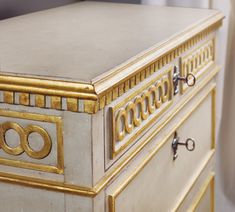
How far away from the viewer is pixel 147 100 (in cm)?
96

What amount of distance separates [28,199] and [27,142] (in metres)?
0.09

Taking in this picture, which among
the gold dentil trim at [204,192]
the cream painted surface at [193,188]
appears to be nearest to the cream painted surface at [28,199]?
the cream painted surface at [193,188]

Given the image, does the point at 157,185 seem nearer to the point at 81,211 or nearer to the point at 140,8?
the point at 81,211

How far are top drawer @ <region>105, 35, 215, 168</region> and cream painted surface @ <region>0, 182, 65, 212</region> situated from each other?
8 centimetres

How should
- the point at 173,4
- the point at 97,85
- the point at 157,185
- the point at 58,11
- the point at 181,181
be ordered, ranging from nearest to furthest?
1. the point at 97,85
2. the point at 157,185
3. the point at 181,181
4. the point at 58,11
5. the point at 173,4

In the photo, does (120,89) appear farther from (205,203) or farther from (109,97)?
(205,203)

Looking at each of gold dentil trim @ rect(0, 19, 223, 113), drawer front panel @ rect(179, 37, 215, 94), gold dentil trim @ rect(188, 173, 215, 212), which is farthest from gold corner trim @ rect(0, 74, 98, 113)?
gold dentil trim @ rect(188, 173, 215, 212)

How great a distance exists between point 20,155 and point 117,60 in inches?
7.5

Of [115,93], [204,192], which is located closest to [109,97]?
[115,93]

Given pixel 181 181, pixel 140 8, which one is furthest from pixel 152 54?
pixel 140 8

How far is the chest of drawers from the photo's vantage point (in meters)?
0.77

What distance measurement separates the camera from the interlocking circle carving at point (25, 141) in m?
0.78

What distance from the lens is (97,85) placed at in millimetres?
749

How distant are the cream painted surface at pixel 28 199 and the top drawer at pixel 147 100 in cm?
8
